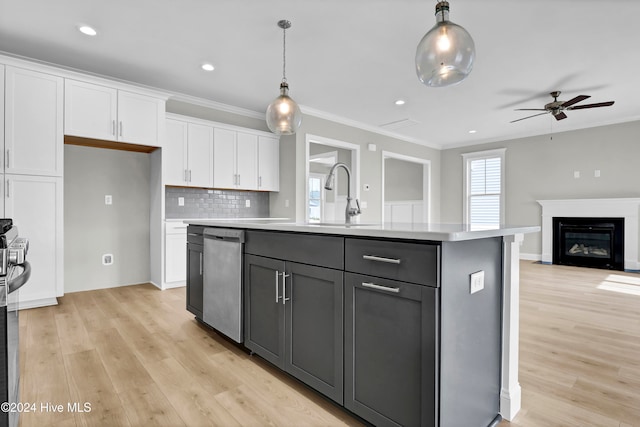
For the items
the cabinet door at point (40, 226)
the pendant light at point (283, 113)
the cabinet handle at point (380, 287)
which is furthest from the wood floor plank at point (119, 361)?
the pendant light at point (283, 113)

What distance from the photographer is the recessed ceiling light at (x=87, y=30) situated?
9.39ft

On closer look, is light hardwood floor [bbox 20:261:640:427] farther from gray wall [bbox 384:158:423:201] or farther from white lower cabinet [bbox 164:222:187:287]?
gray wall [bbox 384:158:423:201]

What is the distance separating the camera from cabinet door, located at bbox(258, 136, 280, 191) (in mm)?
5141

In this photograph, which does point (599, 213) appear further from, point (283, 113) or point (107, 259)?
point (107, 259)

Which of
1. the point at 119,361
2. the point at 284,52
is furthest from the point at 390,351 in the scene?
the point at 284,52

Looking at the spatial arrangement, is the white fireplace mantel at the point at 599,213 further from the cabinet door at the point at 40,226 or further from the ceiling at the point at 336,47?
the cabinet door at the point at 40,226

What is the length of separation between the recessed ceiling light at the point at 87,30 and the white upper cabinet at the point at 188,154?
134cm

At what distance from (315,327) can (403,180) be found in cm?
736

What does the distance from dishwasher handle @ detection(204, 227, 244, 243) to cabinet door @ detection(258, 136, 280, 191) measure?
271 cm

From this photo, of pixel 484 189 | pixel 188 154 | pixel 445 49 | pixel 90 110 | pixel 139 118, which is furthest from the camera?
pixel 484 189

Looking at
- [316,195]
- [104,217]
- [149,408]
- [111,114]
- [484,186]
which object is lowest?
[149,408]

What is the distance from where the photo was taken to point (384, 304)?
1313 millimetres

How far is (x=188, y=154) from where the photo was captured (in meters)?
4.39

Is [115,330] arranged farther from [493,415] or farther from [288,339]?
[493,415]
